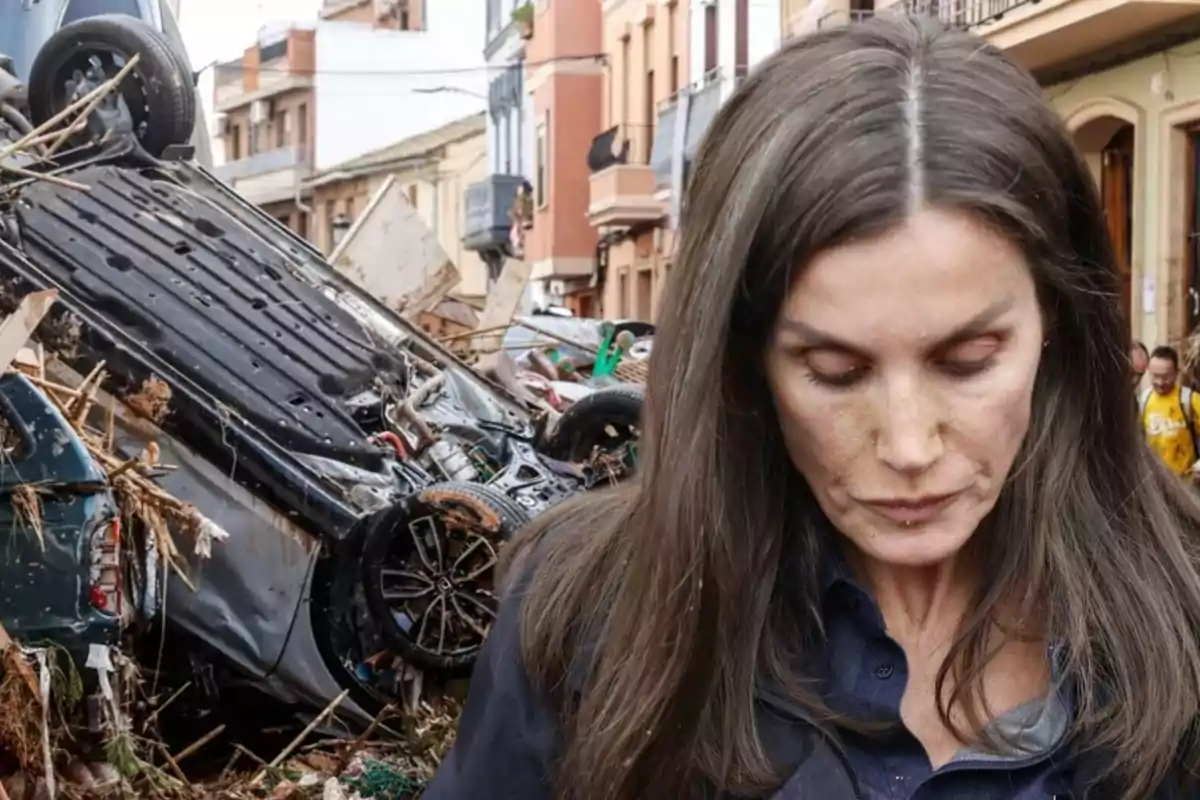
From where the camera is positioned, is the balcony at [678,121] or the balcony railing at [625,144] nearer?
the balcony at [678,121]

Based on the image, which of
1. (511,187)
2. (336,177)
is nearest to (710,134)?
(511,187)

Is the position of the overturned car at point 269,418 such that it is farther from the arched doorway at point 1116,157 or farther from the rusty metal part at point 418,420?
the arched doorway at point 1116,157

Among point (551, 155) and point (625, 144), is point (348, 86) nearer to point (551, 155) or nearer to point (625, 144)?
point (551, 155)

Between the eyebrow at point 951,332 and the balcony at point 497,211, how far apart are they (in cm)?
3481

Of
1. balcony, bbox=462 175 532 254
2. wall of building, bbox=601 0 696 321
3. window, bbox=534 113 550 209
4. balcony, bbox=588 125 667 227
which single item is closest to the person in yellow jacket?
wall of building, bbox=601 0 696 321

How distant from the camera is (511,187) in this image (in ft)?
122

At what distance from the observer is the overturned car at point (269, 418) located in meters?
5.27

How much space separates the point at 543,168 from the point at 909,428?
3367 centimetres

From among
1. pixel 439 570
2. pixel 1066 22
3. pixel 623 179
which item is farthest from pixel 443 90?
pixel 439 570

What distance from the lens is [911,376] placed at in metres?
1.41

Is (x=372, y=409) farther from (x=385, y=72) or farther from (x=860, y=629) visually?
(x=385, y=72)

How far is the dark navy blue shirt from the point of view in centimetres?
142

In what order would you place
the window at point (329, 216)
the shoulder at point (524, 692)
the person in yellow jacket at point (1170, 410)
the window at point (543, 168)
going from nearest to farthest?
the shoulder at point (524, 692) → the person in yellow jacket at point (1170, 410) → the window at point (543, 168) → the window at point (329, 216)

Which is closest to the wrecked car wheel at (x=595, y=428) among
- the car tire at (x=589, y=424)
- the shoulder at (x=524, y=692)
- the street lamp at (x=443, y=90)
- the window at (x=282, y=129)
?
the car tire at (x=589, y=424)
